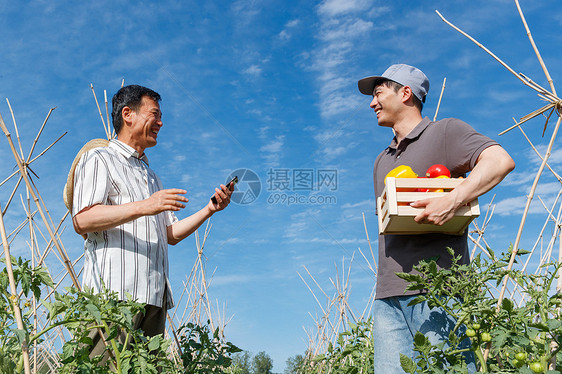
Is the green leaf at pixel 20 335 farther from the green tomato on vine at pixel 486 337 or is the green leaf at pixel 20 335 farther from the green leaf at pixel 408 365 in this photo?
the green tomato on vine at pixel 486 337

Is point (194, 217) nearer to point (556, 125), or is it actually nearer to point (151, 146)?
point (151, 146)

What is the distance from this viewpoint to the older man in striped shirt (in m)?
1.79

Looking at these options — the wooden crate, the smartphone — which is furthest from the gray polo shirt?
the smartphone

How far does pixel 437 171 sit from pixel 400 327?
1.82 feet

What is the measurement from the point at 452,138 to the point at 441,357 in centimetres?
72

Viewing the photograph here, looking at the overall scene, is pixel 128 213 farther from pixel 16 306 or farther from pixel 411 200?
pixel 411 200

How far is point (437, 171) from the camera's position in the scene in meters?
1.57

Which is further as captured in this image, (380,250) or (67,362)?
(380,250)

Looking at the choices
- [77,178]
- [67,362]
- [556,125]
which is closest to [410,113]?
[556,125]

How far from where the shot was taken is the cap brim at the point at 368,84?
2.01m

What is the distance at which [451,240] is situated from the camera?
1636mm

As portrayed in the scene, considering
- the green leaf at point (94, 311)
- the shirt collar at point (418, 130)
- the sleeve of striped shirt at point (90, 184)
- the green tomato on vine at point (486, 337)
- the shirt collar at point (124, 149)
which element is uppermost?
the shirt collar at point (124, 149)

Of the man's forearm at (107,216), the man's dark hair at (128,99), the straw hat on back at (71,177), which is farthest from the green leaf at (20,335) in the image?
the man's dark hair at (128,99)

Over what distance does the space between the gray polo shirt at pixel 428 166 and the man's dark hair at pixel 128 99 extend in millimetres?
Answer: 1174
